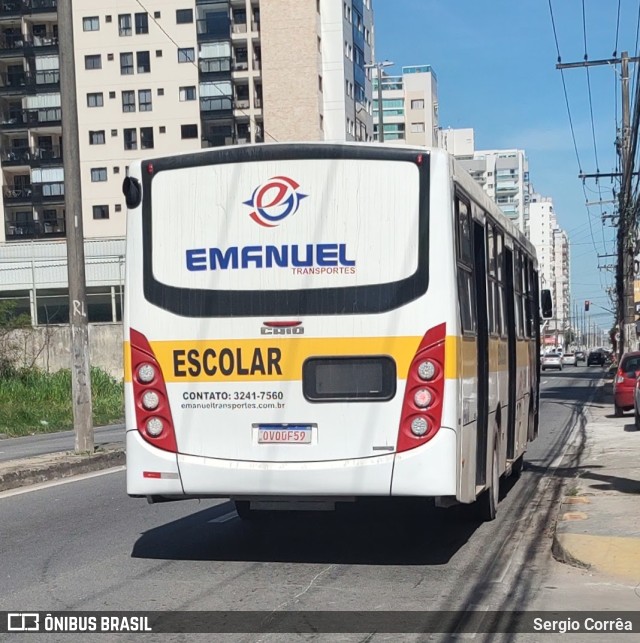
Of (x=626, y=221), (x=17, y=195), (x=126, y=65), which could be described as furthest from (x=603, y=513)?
(x=17, y=195)

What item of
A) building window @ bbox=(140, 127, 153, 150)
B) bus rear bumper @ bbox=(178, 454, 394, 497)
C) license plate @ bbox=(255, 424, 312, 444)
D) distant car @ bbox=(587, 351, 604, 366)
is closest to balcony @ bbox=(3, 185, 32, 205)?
building window @ bbox=(140, 127, 153, 150)

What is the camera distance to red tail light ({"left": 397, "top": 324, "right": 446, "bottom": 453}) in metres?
8.04

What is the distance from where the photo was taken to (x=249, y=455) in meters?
8.34

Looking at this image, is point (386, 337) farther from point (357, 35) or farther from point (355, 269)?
point (357, 35)

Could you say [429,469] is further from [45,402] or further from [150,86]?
[150,86]

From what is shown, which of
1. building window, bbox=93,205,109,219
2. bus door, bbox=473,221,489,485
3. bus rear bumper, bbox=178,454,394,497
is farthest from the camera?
building window, bbox=93,205,109,219

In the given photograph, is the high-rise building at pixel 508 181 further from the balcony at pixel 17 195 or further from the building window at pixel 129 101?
the balcony at pixel 17 195

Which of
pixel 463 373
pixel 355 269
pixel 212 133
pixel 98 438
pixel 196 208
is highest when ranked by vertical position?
pixel 212 133

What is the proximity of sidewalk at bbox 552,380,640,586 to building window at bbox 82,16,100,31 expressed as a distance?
6144 centimetres

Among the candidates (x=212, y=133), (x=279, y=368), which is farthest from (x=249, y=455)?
(x=212, y=133)

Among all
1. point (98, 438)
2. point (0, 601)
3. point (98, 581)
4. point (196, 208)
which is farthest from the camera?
point (98, 438)

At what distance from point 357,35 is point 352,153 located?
235 ft

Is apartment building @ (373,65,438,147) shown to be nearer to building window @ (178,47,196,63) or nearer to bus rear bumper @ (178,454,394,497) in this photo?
building window @ (178,47,196,63)

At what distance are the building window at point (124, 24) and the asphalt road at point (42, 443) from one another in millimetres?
49931
